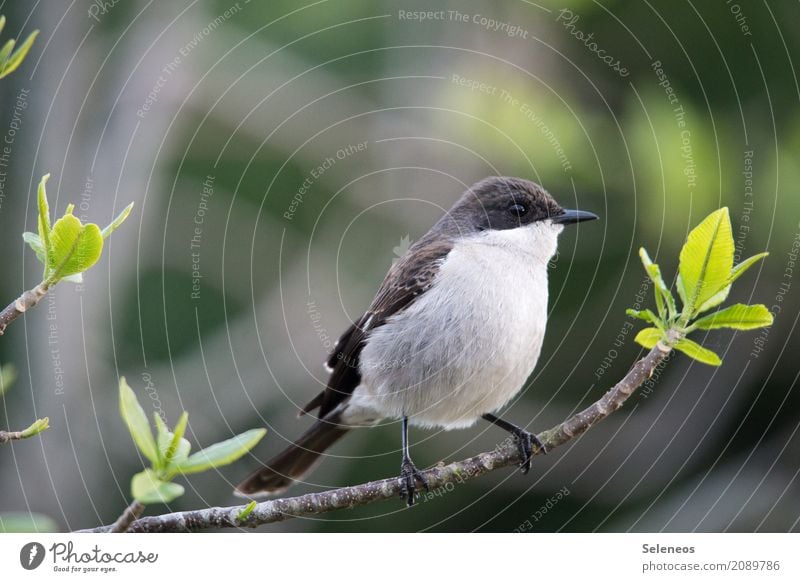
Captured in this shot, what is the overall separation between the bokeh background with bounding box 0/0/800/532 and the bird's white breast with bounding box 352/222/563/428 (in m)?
0.42

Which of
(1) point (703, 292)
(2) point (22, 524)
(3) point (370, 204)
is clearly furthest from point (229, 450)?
(3) point (370, 204)

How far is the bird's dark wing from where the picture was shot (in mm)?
4352

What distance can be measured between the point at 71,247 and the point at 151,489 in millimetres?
577

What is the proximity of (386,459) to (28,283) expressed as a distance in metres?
2.00

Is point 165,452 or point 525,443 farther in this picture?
point 525,443

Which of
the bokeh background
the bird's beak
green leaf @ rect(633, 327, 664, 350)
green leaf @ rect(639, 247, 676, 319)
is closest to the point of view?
green leaf @ rect(639, 247, 676, 319)

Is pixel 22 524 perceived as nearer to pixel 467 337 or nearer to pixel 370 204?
pixel 467 337

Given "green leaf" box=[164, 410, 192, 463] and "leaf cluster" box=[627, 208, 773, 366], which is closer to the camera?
"green leaf" box=[164, 410, 192, 463]

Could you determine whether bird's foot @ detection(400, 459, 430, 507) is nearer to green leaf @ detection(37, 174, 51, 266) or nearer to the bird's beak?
the bird's beak

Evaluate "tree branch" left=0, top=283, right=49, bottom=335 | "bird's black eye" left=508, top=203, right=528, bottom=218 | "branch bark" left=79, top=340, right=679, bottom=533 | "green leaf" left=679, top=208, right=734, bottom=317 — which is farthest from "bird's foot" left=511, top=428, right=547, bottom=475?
"tree branch" left=0, top=283, right=49, bottom=335

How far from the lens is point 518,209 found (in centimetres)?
439
